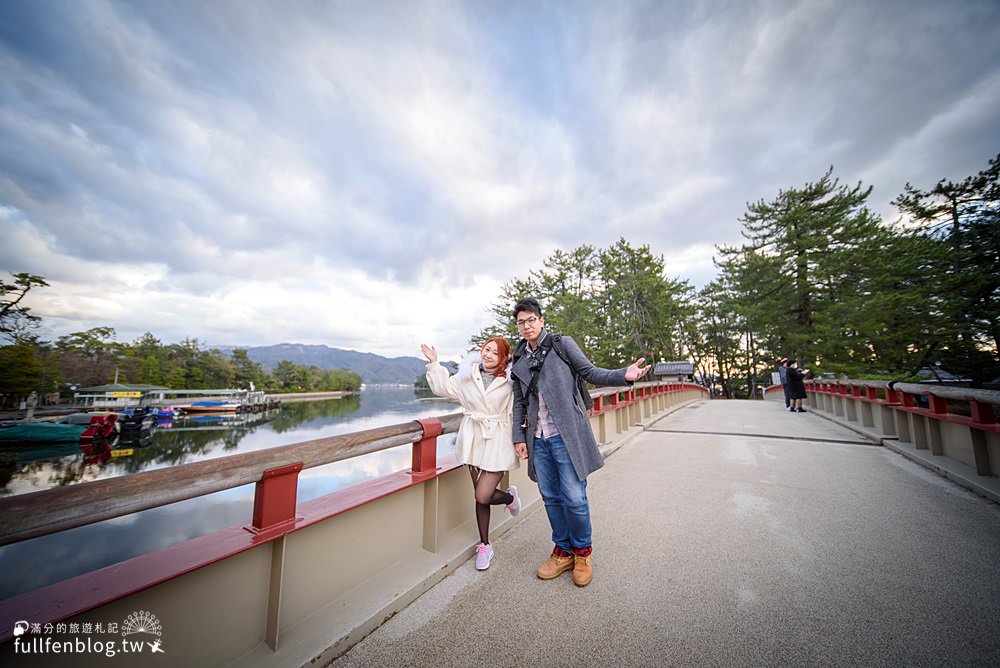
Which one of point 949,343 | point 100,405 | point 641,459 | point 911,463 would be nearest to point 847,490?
point 911,463

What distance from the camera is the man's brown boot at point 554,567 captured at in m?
2.18

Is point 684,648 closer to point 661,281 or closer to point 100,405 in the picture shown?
point 661,281

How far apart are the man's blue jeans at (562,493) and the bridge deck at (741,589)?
26 centimetres

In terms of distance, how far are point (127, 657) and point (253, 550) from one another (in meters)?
0.43

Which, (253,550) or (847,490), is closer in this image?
(253,550)

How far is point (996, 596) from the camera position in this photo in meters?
1.85

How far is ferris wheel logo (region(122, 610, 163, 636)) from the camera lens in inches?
48.2

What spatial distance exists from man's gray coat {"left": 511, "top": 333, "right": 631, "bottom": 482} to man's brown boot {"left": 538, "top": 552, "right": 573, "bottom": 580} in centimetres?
53

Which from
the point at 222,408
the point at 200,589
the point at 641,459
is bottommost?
the point at 222,408

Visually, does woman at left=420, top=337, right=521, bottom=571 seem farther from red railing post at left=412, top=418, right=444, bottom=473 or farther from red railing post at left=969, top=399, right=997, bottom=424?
red railing post at left=969, top=399, right=997, bottom=424

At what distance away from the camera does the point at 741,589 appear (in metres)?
2.00

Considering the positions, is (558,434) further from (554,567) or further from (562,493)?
(554,567)

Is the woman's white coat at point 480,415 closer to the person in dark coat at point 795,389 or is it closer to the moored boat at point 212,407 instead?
the person in dark coat at point 795,389

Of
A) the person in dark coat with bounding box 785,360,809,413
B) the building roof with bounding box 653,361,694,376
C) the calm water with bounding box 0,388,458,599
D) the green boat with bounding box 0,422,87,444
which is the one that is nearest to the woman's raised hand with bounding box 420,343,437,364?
the calm water with bounding box 0,388,458,599
